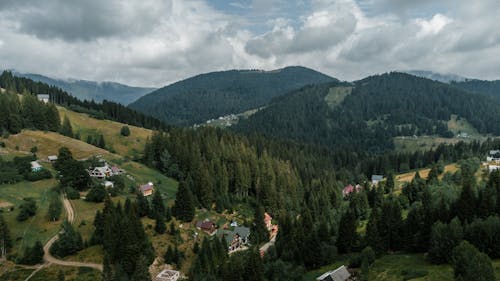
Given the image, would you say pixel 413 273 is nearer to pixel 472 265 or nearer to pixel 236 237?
pixel 472 265

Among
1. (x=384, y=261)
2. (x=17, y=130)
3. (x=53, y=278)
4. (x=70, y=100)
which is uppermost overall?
(x=70, y=100)

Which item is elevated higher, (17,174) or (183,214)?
(17,174)

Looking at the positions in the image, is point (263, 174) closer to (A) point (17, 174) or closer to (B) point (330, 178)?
(B) point (330, 178)

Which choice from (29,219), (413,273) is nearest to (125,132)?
(29,219)

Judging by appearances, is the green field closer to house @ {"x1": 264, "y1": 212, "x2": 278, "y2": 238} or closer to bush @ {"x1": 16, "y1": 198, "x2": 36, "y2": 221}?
bush @ {"x1": 16, "y1": 198, "x2": 36, "y2": 221}

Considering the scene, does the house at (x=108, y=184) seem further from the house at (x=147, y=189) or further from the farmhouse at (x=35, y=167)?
the farmhouse at (x=35, y=167)

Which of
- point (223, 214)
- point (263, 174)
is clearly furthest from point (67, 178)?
point (263, 174)
